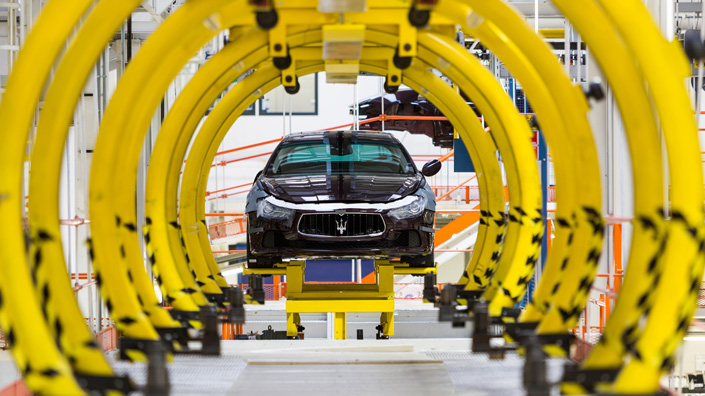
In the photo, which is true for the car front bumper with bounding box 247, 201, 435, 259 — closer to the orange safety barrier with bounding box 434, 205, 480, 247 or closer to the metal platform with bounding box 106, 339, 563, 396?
the metal platform with bounding box 106, 339, 563, 396

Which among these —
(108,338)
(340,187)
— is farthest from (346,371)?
(340,187)

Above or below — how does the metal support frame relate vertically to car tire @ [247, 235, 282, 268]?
below

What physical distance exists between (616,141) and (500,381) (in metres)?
Result: 2.27

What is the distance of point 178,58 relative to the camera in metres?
3.87

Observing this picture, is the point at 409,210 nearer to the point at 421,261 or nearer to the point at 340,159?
the point at 421,261

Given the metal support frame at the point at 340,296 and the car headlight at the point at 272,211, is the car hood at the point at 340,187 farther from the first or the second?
the metal support frame at the point at 340,296

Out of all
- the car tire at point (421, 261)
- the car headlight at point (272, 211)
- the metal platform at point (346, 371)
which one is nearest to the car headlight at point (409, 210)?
the car tire at point (421, 261)

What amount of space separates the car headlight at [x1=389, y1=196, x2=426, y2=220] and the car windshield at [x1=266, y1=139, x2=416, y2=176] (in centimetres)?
91

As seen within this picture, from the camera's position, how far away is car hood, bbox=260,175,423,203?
20.4 ft

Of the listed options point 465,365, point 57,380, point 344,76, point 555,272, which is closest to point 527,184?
point 555,272

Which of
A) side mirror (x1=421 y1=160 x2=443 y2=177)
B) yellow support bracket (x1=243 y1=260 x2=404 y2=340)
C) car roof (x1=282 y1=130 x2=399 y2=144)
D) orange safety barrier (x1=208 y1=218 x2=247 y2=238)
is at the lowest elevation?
yellow support bracket (x1=243 y1=260 x2=404 y2=340)

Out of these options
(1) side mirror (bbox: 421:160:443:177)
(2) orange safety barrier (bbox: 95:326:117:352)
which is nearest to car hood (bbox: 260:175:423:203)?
(1) side mirror (bbox: 421:160:443:177)

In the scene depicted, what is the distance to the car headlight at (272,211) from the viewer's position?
239 inches

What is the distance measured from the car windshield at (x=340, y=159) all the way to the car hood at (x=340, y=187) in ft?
1.05
